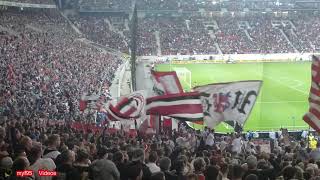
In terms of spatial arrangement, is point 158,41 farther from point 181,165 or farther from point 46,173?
point 46,173

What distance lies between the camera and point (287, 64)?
57.8 m

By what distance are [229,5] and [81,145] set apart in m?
73.4

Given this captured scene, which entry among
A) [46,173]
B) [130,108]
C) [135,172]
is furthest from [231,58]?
[46,173]

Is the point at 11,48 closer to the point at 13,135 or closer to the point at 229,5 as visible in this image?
the point at 13,135

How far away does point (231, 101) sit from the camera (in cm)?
1149

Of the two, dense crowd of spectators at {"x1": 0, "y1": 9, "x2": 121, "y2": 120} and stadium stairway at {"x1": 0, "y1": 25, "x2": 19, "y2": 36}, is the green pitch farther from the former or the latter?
stadium stairway at {"x1": 0, "y1": 25, "x2": 19, "y2": 36}

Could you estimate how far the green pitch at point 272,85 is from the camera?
29.2m

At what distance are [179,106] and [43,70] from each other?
71.6 ft

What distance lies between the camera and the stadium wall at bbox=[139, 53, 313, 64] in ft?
196

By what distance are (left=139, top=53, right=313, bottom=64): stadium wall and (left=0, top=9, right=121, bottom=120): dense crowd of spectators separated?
939cm

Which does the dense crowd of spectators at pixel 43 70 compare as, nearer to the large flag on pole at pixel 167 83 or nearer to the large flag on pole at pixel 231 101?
the large flag on pole at pixel 167 83

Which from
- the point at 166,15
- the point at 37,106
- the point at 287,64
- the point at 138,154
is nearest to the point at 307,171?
the point at 138,154

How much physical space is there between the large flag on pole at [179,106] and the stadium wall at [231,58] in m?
46.3

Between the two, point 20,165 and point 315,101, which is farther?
point 315,101
